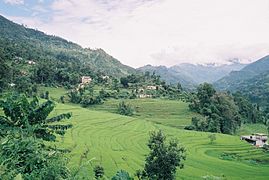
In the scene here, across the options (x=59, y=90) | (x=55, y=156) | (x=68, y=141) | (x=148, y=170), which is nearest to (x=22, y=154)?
(x=55, y=156)

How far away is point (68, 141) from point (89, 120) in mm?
12308

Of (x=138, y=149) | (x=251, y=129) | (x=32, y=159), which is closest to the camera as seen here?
(x=32, y=159)

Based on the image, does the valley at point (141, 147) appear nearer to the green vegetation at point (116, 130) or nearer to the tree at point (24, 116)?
the green vegetation at point (116, 130)

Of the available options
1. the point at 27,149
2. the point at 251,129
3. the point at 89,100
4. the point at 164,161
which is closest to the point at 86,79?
the point at 89,100

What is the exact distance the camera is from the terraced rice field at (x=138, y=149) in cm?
3188

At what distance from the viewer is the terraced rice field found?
31875mm

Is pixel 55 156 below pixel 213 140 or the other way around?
the other way around

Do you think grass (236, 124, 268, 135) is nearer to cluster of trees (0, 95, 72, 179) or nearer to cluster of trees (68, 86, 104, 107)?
cluster of trees (68, 86, 104, 107)

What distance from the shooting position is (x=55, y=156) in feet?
31.7

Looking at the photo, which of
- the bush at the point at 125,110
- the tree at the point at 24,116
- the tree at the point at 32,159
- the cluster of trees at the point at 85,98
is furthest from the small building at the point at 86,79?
the tree at the point at 32,159

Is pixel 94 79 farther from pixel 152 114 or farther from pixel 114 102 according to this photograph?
pixel 152 114

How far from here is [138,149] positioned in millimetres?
39188

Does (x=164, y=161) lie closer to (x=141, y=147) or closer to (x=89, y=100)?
(x=141, y=147)

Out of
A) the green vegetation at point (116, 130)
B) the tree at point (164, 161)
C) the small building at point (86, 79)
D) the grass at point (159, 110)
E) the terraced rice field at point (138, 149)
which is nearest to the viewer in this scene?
the green vegetation at point (116, 130)
